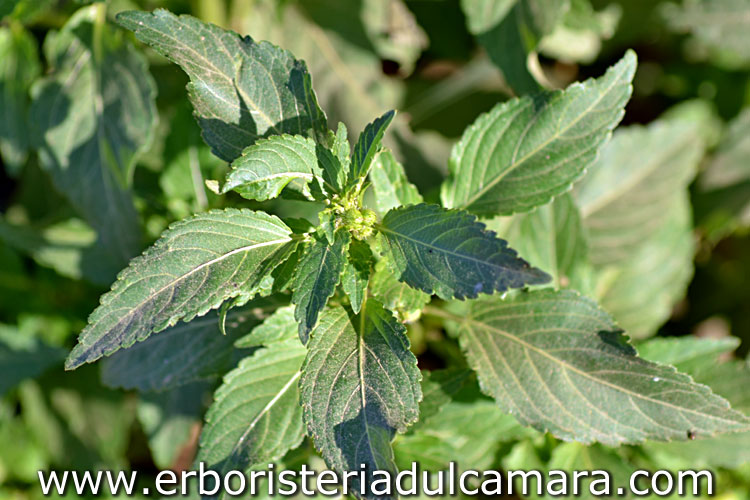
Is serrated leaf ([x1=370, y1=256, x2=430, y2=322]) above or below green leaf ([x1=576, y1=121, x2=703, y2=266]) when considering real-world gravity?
below

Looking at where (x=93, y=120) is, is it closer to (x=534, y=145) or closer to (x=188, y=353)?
(x=188, y=353)

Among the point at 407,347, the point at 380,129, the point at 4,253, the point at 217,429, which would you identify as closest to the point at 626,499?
the point at 407,347

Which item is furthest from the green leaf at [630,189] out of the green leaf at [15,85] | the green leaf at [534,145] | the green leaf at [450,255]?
the green leaf at [15,85]

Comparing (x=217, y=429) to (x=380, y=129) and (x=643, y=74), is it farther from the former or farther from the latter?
(x=643, y=74)

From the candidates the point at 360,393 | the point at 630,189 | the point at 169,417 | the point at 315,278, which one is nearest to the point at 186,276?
the point at 315,278

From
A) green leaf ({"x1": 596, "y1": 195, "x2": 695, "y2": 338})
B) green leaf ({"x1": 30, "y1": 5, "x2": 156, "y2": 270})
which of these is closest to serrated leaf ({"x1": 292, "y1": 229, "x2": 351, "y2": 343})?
green leaf ({"x1": 30, "y1": 5, "x2": 156, "y2": 270})

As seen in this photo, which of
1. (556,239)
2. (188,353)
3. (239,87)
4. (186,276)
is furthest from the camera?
(556,239)

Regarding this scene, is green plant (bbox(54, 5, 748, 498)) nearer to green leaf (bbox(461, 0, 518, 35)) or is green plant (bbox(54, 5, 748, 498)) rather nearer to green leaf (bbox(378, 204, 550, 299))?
green leaf (bbox(378, 204, 550, 299))
